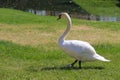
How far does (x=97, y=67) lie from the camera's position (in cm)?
912

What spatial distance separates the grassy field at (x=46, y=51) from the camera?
26.7 ft

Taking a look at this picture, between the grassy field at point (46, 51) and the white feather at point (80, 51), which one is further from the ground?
the white feather at point (80, 51)

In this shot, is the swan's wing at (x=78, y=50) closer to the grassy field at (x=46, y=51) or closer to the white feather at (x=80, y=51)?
the white feather at (x=80, y=51)

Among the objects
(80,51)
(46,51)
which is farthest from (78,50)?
(46,51)

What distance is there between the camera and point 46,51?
11.6m

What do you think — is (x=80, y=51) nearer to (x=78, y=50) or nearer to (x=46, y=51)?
(x=78, y=50)

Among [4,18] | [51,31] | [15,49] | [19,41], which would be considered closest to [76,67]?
[15,49]

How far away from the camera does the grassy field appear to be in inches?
320

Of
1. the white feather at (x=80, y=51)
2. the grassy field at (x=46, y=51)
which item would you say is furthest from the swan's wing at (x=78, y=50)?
the grassy field at (x=46, y=51)

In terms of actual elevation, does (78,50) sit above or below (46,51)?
above

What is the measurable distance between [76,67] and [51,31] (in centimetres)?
719

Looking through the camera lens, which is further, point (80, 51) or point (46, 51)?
point (46, 51)

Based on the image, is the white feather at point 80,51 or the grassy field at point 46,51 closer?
the grassy field at point 46,51

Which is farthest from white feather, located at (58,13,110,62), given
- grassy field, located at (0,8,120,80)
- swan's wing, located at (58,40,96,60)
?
grassy field, located at (0,8,120,80)
